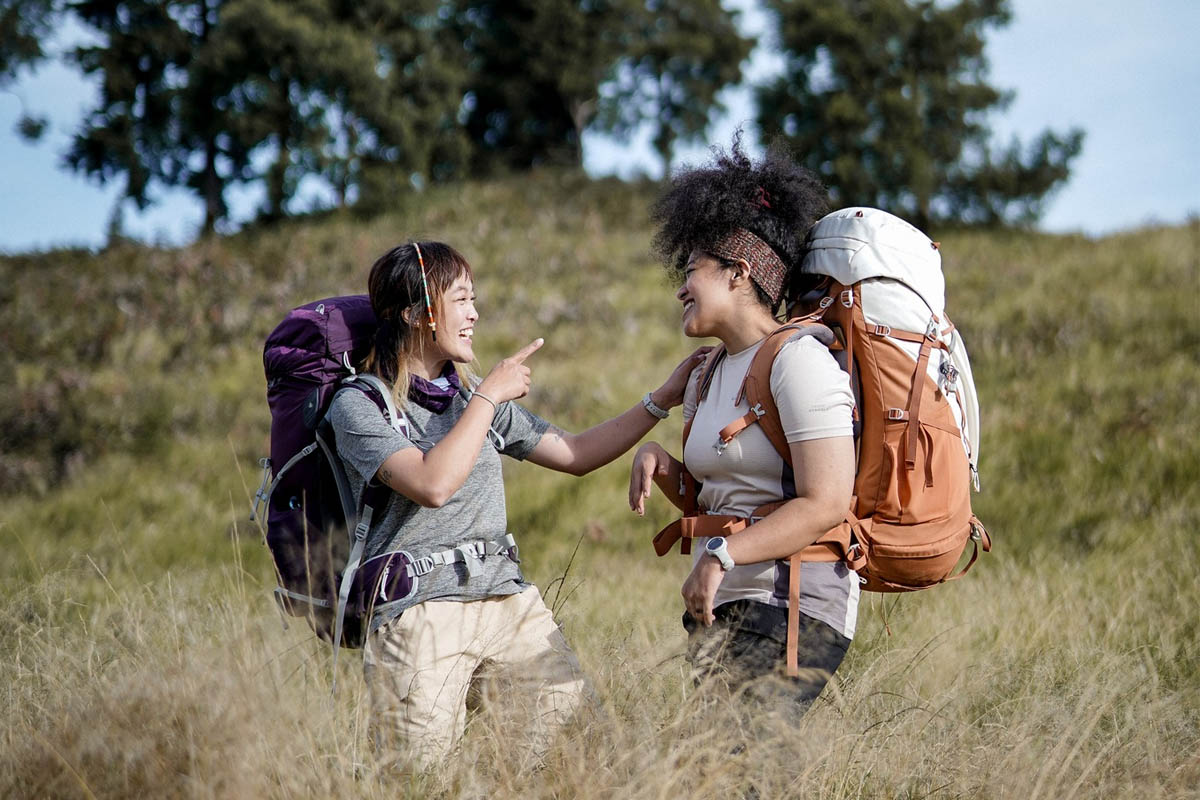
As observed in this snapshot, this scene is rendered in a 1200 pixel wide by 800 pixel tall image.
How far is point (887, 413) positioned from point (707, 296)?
638 millimetres

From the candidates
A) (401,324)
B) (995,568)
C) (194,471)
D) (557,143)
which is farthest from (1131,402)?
(557,143)

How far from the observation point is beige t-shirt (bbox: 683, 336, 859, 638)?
8.80 ft

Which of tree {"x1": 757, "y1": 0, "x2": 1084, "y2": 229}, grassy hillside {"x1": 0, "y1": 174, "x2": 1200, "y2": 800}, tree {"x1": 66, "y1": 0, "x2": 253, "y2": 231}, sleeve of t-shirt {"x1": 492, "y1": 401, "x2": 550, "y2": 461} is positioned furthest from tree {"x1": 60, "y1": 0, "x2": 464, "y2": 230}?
sleeve of t-shirt {"x1": 492, "y1": 401, "x2": 550, "y2": 461}

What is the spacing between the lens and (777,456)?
2.80 meters

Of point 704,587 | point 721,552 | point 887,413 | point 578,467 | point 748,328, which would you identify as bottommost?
point 704,587

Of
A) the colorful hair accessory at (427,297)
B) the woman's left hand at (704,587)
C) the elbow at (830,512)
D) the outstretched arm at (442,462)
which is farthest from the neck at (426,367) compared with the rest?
the elbow at (830,512)

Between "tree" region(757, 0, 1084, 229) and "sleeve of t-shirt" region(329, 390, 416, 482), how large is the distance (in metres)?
20.6

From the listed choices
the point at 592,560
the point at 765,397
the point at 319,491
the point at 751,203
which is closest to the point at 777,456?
the point at 765,397

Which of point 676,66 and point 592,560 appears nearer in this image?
point 592,560

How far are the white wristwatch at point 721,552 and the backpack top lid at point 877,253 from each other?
0.88 metres

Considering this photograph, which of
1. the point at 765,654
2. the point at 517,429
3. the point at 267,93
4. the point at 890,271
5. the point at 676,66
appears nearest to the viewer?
the point at 765,654

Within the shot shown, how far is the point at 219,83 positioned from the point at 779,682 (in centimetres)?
2286

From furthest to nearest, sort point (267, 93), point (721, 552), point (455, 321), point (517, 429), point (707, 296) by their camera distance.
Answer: point (267, 93)
point (517, 429)
point (455, 321)
point (707, 296)
point (721, 552)

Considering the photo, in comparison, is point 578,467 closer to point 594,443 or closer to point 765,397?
point 594,443
